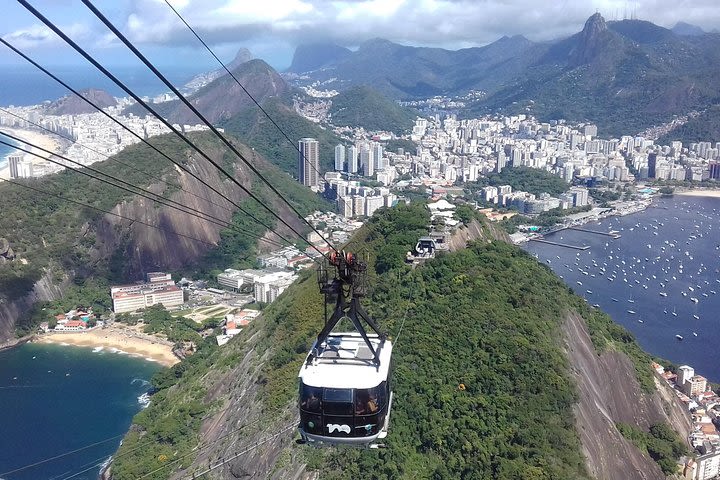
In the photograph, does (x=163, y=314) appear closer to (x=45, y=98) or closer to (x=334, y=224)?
(x=334, y=224)

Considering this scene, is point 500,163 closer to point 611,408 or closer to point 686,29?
point 611,408

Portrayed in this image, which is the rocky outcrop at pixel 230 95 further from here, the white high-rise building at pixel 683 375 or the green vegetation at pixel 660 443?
the green vegetation at pixel 660 443

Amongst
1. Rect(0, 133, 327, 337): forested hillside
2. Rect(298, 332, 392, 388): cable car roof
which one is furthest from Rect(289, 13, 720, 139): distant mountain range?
Rect(298, 332, 392, 388): cable car roof

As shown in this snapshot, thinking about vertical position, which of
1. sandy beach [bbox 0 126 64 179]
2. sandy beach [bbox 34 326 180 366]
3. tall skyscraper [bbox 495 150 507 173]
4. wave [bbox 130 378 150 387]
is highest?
sandy beach [bbox 0 126 64 179]

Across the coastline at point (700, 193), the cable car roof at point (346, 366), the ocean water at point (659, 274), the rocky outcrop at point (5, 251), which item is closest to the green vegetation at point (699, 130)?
the coastline at point (700, 193)

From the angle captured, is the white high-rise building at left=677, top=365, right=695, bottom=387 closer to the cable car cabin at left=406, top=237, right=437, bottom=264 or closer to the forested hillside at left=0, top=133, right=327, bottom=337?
the cable car cabin at left=406, top=237, right=437, bottom=264

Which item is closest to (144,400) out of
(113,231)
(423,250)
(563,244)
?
(423,250)

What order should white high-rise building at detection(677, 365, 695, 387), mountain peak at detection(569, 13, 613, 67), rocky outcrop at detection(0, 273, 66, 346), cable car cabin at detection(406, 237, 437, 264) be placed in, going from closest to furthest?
cable car cabin at detection(406, 237, 437, 264), white high-rise building at detection(677, 365, 695, 387), rocky outcrop at detection(0, 273, 66, 346), mountain peak at detection(569, 13, 613, 67)
